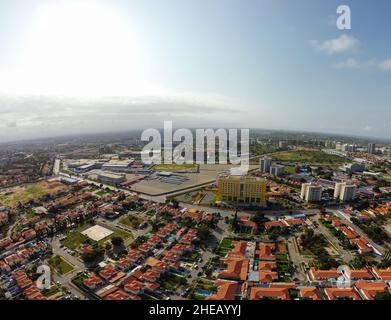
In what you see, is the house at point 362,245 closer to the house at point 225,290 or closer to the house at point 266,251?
the house at point 266,251

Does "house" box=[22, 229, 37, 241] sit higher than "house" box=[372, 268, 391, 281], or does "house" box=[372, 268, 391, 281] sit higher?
"house" box=[372, 268, 391, 281]

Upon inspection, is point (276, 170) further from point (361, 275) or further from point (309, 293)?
point (309, 293)

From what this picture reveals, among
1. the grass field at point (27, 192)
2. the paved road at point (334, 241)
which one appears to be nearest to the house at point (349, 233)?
the paved road at point (334, 241)

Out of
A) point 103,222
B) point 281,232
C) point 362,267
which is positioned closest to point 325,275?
point 362,267

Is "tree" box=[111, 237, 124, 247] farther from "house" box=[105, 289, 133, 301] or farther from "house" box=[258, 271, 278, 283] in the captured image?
"house" box=[258, 271, 278, 283]

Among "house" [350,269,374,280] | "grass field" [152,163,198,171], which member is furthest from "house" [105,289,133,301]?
"grass field" [152,163,198,171]

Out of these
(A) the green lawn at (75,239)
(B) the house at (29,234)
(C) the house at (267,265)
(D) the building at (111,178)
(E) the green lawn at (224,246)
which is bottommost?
(A) the green lawn at (75,239)

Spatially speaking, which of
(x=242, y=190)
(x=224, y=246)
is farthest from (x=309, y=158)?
(x=224, y=246)
